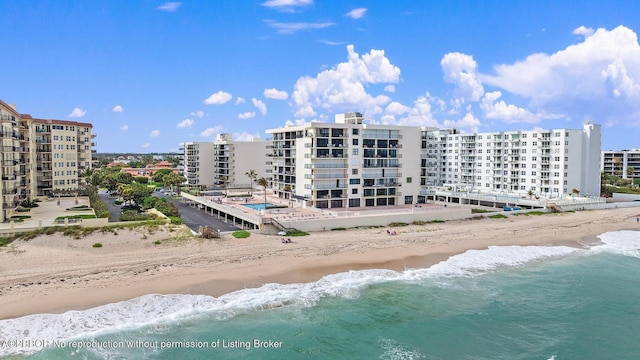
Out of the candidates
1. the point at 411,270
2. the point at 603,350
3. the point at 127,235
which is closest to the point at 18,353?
the point at 127,235

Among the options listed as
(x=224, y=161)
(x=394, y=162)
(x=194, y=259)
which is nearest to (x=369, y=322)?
(x=194, y=259)

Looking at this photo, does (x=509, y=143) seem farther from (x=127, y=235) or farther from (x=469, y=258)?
(x=127, y=235)

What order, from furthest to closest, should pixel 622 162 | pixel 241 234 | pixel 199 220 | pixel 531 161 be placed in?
pixel 622 162 < pixel 531 161 < pixel 199 220 < pixel 241 234

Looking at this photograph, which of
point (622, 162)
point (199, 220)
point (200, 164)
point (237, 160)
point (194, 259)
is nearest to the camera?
point (194, 259)

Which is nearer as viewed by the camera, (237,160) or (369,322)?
(369,322)

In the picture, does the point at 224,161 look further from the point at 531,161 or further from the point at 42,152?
the point at 531,161

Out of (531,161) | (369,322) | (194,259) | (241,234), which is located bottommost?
(369,322)

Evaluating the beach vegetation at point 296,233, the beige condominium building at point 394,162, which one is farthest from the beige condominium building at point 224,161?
the beach vegetation at point 296,233

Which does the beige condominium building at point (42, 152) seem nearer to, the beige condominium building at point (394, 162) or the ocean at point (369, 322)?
the ocean at point (369, 322)

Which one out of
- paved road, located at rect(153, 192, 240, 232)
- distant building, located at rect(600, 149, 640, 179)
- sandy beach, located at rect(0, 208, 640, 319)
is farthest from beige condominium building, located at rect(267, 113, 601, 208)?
distant building, located at rect(600, 149, 640, 179)
